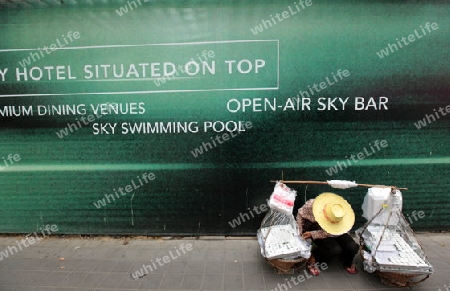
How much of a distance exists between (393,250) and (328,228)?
0.84 meters

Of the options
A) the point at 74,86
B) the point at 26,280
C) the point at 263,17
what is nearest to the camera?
the point at 26,280

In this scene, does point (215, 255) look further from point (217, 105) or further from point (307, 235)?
point (217, 105)

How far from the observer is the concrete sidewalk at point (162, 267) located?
3.38 meters

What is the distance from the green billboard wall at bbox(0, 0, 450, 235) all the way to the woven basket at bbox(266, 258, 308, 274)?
3.26ft

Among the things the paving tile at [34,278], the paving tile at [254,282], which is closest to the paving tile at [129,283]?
the paving tile at [34,278]

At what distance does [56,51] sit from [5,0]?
105 cm

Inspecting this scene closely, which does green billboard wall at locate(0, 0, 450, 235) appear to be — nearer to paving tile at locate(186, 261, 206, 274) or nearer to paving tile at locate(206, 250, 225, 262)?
paving tile at locate(206, 250, 225, 262)

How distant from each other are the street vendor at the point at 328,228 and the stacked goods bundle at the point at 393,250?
A: 212 mm

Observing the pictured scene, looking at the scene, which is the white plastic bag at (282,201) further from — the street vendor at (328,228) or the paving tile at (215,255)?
the paving tile at (215,255)

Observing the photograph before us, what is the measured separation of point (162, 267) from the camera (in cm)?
374

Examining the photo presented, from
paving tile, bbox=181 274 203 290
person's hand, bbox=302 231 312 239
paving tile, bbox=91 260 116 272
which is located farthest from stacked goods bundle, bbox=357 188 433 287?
paving tile, bbox=91 260 116 272

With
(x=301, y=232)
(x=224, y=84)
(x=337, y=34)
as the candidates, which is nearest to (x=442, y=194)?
(x=301, y=232)

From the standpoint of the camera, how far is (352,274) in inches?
140

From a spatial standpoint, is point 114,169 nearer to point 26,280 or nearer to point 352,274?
point 26,280
